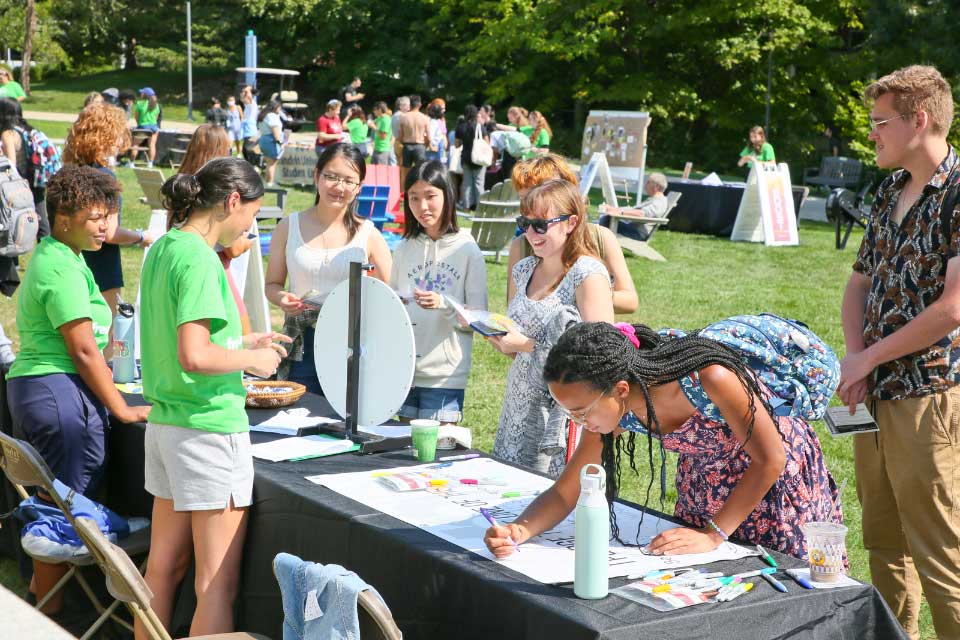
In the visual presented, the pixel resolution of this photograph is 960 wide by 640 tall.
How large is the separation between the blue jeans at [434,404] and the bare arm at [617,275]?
2.45 feet

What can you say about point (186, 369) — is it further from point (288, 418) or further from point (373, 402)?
point (288, 418)

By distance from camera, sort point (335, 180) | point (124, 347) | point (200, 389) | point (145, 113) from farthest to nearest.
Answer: point (145, 113)
point (124, 347)
point (335, 180)
point (200, 389)

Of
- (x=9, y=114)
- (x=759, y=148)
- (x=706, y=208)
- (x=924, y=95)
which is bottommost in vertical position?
(x=706, y=208)

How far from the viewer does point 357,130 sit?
18.4 meters

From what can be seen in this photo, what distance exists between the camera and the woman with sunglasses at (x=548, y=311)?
142 inches

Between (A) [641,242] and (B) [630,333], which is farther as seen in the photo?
(A) [641,242]

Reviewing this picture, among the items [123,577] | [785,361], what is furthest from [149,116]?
[785,361]

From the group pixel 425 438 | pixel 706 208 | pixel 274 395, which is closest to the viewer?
pixel 425 438

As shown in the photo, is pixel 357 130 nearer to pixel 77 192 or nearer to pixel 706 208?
pixel 706 208

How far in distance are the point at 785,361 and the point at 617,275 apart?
1.67m

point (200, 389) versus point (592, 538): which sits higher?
point (200, 389)

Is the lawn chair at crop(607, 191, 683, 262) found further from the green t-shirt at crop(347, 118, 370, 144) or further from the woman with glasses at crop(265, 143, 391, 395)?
the woman with glasses at crop(265, 143, 391, 395)

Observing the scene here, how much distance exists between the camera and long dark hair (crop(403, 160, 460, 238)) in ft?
13.6

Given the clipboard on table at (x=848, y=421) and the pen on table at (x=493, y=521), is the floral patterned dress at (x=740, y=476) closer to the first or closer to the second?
the clipboard on table at (x=848, y=421)
